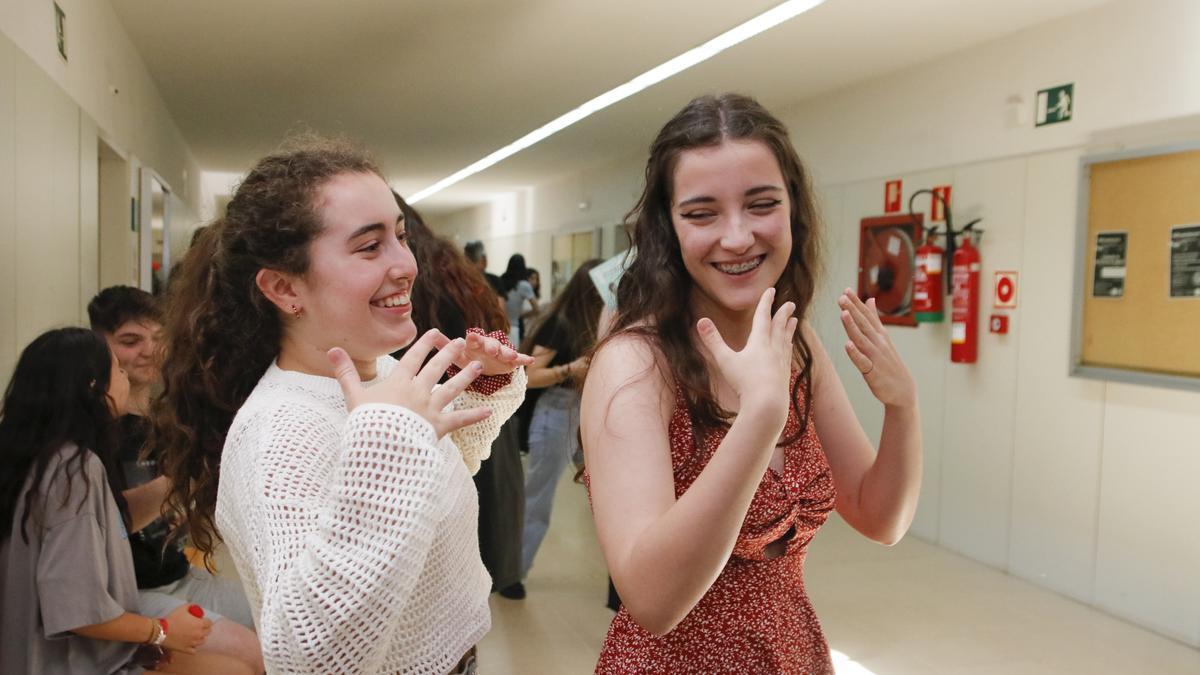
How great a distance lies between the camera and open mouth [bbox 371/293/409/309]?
4.32 ft

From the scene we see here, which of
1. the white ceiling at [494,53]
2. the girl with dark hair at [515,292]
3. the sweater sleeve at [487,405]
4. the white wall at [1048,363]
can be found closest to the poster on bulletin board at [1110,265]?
the white wall at [1048,363]

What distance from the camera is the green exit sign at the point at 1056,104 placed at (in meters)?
4.58

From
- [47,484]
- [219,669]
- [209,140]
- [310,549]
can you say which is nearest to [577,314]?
[219,669]

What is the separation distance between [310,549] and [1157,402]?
431 cm

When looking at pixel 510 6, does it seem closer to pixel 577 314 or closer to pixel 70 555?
pixel 577 314

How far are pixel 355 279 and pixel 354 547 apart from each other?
421mm

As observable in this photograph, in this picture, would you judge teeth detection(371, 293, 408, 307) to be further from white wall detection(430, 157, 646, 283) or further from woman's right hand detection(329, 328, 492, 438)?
white wall detection(430, 157, 646, 283)

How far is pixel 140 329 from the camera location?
9.58 feet

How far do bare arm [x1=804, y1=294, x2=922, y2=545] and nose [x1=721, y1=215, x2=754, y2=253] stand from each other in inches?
7.9

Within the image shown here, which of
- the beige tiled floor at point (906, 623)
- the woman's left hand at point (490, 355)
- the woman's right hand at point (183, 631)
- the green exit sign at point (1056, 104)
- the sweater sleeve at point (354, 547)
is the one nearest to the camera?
the sweater sleeve at point (354, 547)

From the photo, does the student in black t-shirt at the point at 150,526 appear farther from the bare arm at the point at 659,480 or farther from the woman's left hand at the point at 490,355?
the bare arm at the point at 659,480

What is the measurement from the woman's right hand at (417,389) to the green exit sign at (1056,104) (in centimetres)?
449

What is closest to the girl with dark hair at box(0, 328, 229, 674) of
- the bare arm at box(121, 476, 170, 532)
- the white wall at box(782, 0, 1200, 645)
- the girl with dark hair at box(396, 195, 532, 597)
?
the bare arm at box(121, 476, 170, 532)

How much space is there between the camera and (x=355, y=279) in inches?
50.7
